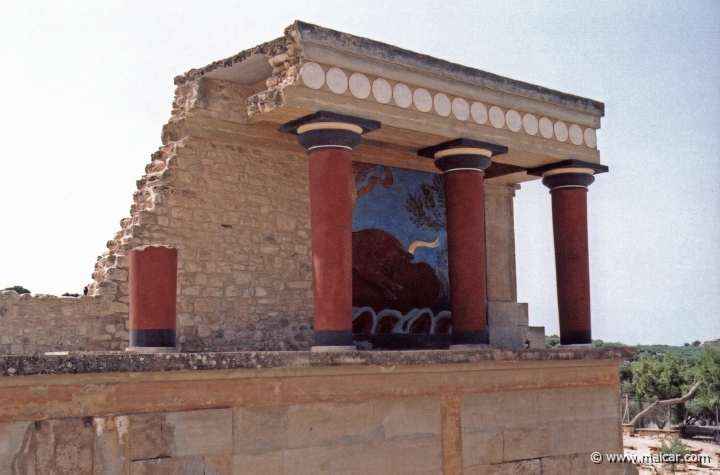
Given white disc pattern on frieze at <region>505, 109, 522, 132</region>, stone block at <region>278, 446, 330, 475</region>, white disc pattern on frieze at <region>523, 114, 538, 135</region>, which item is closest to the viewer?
stone block at <region>278, 446, 330, 475</region>

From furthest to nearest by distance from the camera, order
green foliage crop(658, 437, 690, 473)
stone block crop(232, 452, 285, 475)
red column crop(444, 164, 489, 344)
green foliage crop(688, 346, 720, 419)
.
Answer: green foliage crop(688, 346, 720, 419), green foliage crop(658, 437, 690, 473), red column crop(444, 164, 489, 344), stone block crop(232, 452, 285, 475)

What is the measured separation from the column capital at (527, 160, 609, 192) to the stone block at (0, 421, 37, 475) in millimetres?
7766

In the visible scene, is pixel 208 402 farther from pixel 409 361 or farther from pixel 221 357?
pixel 409 361

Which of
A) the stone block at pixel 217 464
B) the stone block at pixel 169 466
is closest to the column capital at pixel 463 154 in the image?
the stone block at pixel 217 464

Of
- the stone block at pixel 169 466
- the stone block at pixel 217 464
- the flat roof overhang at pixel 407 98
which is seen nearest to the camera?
the stone block at pixel 169 466

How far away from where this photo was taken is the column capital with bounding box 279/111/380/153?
8.61 meters

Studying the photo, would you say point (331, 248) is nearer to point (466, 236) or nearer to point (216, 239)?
point (216, 239)

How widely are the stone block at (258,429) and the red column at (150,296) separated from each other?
1014mm

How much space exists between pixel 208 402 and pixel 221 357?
0.35 meters

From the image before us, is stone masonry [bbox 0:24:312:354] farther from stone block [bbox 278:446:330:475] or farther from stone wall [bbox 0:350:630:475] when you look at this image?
stone block [bbox 278:446:330:475]

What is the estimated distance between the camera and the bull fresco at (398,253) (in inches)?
426

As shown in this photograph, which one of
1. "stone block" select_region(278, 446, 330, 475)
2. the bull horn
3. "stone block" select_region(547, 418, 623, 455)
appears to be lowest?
"stone block" select_region(547, 418, 623, 455)

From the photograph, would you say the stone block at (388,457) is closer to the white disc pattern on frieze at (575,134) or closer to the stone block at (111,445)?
the stone block at (111,445)

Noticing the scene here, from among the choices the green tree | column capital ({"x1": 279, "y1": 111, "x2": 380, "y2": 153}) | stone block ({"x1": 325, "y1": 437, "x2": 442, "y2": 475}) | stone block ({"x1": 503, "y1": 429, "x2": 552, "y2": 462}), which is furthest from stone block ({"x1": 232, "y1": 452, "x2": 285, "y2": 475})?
the green tree
